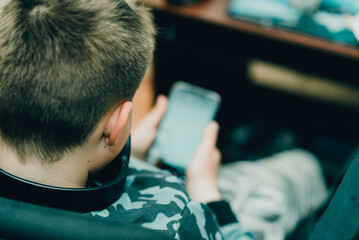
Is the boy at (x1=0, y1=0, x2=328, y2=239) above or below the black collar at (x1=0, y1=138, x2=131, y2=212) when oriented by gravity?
above

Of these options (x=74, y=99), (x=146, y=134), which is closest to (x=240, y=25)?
(x=146, y=134)

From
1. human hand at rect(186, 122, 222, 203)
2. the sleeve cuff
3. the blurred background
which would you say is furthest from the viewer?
the blurred background

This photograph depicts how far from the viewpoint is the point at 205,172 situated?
890mm

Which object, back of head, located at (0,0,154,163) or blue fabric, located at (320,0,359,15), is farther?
blue fabric, located at (320,0,359,15)

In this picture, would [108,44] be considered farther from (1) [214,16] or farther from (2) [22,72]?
(1) [214,16]

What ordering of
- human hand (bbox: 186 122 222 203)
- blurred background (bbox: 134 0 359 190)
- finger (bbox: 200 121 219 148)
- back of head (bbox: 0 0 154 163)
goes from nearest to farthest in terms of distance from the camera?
back of head (bbox: 0 0 154 163) → human hand (bbox: 186 122 222 203) → finger (bbox: 200 121 219 148) → blurred background (bbox: 134 0 359 190)

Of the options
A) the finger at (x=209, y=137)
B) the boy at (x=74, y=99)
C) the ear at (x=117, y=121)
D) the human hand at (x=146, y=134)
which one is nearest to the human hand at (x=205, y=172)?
the finger at (x=209, y=137)

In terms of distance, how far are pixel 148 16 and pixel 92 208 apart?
0.31 metres

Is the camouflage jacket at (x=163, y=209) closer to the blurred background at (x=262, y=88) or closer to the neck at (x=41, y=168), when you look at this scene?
the neck at (x=41, y=168)

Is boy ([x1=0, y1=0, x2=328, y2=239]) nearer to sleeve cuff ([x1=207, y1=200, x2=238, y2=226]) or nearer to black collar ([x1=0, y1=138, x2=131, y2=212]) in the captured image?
black collar ([x1=0, y1=138, x2=131, y2=212])

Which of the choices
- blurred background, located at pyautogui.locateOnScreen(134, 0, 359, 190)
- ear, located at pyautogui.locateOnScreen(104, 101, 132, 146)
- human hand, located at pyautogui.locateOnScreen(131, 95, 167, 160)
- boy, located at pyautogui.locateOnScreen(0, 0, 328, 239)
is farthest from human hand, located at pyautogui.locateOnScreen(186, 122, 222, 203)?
blurred background, located at pyautogui.locateOnScreen(134, 0, 359, 190)

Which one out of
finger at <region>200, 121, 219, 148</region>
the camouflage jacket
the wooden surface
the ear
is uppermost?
the wooden surface

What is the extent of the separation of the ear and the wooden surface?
607 millimetres

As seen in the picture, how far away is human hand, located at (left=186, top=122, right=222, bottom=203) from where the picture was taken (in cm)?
85
